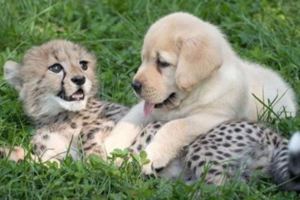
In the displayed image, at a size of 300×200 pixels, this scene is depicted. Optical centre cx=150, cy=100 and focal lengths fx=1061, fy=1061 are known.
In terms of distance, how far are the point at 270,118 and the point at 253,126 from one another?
0.53m

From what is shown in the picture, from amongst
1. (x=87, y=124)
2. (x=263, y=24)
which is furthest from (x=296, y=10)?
(x=87, y=124)

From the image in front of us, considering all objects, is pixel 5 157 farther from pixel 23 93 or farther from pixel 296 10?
pixel 296 10

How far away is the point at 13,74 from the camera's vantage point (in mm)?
6719

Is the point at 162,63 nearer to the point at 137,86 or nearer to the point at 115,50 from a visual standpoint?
the point at 137,86

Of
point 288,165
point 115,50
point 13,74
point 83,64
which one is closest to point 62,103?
point 83,64

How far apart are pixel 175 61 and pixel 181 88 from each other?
159 mm

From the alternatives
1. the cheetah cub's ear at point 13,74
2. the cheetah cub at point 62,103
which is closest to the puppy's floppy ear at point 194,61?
the cheetah cub at point 62,103

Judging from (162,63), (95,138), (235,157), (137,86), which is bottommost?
(95,138)

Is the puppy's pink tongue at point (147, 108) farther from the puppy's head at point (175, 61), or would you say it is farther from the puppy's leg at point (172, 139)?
the puppy's leg at point (172, 139)

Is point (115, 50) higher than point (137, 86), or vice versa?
point (137, 86)

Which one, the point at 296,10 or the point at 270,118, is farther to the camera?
the point at 296,10

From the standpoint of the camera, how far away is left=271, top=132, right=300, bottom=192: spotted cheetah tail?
5621 millimetres

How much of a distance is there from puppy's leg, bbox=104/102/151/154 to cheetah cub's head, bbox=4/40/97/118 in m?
0.28

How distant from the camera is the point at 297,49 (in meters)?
7.67
